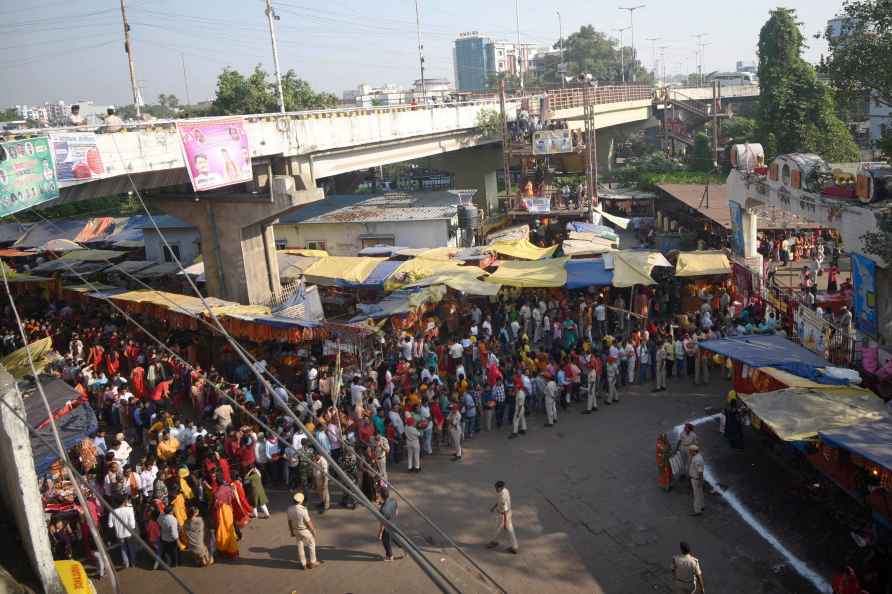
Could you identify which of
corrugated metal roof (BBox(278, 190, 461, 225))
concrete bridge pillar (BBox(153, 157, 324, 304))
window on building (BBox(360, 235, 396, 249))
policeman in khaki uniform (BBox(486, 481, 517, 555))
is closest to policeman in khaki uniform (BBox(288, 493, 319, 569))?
policeman in khaki uniform (BBox(486, 481, 517, 555))

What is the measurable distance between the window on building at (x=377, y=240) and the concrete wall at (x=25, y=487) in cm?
1925

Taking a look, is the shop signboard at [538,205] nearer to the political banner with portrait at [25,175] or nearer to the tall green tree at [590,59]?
the political banner with portrait at [25,175]

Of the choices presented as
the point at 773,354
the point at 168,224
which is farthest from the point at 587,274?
the point at 168,224

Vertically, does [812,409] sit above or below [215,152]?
below

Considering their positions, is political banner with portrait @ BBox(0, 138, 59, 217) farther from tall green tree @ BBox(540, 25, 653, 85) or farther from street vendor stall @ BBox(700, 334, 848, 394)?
tall green tree @ BBox(540, 25, 653, 85)

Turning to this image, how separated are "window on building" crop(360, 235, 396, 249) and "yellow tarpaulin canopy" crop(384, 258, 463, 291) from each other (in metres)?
6.81

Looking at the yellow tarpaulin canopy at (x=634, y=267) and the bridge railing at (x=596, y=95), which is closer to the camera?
the yellow tarpaulin canopy at (x=634, y=267)

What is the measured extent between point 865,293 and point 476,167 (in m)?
26.6

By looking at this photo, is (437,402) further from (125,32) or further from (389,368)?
(125,32)

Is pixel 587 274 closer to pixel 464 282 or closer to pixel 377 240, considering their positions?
pixel 464 282

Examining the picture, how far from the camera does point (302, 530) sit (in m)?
9.39

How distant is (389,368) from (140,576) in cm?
668

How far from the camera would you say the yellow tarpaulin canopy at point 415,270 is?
18.3 metres

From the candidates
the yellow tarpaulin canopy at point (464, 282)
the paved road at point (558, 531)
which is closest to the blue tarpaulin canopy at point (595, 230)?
the yellow tarpaulin canopy at point (464, 282)
